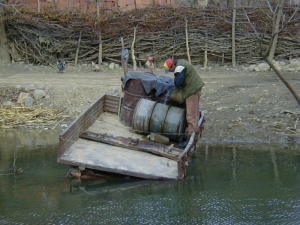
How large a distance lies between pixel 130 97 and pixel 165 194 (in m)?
2.25

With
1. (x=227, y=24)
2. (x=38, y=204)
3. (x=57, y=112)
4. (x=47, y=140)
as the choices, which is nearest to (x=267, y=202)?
(x=38, y=204)

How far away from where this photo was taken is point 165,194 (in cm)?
686

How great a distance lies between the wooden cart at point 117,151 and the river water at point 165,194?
0.95 feet

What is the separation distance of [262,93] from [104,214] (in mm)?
7400

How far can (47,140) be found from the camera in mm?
10531

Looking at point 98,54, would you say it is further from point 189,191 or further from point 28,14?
point 189,191

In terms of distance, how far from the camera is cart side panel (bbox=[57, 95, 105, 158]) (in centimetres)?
704

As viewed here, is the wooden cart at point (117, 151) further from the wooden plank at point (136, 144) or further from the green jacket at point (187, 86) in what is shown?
the green jacket at point (187, 86)

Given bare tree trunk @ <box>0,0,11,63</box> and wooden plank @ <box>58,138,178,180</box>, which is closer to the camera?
wooden plank @ <box>58,138,178,180</box>

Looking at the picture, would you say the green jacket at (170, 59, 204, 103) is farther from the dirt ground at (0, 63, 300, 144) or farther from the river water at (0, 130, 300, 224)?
the dirt ground at (0, 63, 300, 144)

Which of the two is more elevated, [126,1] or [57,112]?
[126,1]

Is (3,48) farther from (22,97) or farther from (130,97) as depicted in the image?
(130,97)

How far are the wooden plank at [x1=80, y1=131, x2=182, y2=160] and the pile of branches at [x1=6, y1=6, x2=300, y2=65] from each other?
30.7 ft

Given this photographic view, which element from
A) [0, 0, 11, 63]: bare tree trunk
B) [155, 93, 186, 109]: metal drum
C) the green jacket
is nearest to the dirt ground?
[0, 0, 11, 63]: bare tree trunk
